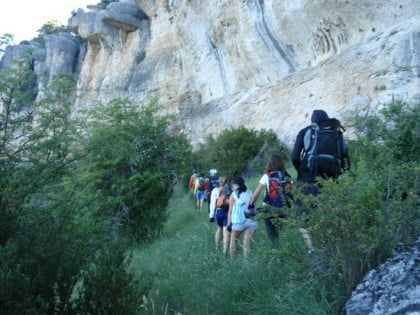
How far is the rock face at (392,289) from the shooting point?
7.90 ft

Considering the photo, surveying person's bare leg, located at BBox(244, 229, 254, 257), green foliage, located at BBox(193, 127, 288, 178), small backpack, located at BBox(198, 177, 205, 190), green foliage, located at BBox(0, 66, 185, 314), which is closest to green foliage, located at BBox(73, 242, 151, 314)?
green foliage, located at BBox(0, 66, 185, 314)

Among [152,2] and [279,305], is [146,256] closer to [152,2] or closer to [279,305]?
[279,305]

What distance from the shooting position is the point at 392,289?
252 cm

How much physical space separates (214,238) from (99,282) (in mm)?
3536

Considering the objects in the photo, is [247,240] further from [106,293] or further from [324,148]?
[106,293]

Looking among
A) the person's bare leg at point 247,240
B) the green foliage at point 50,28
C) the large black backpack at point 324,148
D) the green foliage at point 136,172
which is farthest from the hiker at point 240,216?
the green foliage at point 50,28

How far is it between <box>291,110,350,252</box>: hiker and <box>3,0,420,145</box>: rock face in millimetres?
2617

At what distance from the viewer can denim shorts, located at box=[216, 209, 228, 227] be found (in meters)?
6.08

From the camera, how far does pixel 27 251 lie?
114 inches

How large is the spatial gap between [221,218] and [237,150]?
1048 cm

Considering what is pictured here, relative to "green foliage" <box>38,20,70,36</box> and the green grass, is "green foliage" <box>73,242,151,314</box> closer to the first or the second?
the green grass

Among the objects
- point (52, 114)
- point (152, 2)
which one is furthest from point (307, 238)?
point (152, 2)

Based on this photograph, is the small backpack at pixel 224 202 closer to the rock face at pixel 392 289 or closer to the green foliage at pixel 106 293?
the green foliage at pixel 106 293

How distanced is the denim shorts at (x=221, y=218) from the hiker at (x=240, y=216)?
0.41 m
